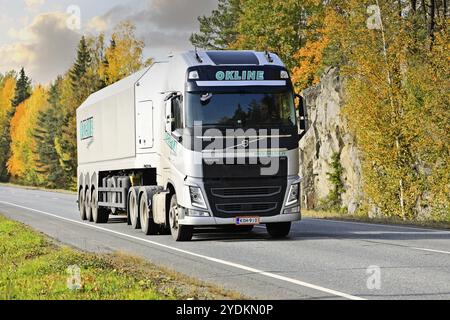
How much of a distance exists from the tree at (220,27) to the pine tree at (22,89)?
5525cm

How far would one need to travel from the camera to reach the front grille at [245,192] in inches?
629

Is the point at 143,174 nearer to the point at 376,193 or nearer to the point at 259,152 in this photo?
the point at 259,152

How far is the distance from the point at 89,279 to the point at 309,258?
4.39 metres

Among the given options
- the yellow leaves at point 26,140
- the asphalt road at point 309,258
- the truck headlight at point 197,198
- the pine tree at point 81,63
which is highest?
the pine tree at point 81,63

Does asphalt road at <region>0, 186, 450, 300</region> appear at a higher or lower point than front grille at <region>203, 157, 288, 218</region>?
lower

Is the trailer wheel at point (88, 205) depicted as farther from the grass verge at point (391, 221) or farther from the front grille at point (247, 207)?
the front grille at point (247, 207)

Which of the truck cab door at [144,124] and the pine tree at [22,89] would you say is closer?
the truck cab door at [144,124]

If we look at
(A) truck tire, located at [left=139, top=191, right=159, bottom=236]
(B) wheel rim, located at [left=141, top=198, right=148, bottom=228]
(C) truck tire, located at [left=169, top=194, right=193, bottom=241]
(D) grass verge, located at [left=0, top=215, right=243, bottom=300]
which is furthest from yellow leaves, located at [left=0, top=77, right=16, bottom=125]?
(D) grass verge, located at [left=0, top=215, right=243, bottom=300]

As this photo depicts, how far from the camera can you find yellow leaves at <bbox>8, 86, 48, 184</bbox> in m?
96.2

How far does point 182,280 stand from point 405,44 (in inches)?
877

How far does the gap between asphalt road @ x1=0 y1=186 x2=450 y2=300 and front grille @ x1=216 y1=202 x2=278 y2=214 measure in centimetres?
67

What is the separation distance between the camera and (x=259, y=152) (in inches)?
629

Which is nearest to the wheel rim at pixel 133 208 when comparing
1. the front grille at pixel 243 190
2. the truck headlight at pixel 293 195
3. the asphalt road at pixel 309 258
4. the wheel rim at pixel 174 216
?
the asphalt road at pixel 309 258

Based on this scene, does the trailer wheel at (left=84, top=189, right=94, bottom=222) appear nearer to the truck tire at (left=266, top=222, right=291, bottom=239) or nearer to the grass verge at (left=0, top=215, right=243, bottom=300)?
the truck tire at (left=266, top=222, right=291, bottom=239)
